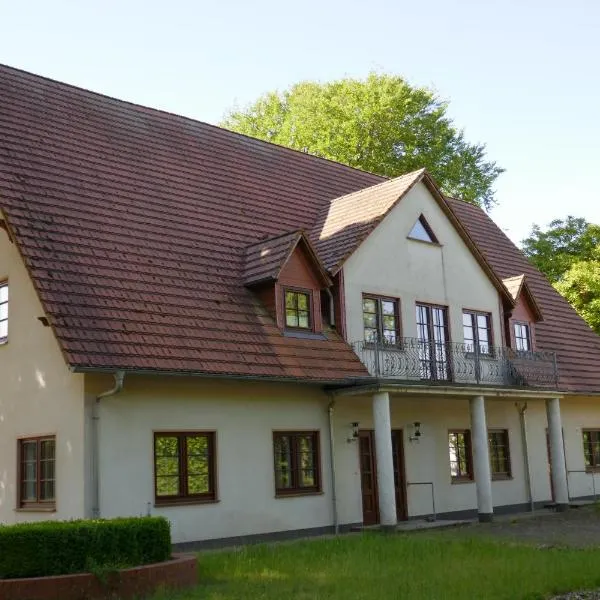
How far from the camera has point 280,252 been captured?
1861 centimetres

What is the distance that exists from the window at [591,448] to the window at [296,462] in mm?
12042

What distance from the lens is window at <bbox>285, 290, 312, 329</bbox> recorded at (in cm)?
1869

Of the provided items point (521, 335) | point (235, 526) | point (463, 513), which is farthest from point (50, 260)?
point (521, 335)

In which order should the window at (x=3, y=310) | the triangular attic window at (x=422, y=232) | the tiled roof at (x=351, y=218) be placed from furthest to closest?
the triangular attic window at (x=422, y=232) → the tiled roof at (x=351, y=218) → the window at (x=3, y=310)

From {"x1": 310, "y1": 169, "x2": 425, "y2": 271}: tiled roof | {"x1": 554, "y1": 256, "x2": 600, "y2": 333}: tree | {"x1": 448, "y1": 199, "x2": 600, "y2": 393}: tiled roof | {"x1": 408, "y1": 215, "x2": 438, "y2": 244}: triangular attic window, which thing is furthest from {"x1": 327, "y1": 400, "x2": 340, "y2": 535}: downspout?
{"x1": 554, "y1": 256, "x2": 600, "y2": 333}: tree

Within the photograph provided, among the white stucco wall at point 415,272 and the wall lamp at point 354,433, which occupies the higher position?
the white stucco wall at point 415,272

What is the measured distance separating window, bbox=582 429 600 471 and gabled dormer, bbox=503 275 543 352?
4.34m

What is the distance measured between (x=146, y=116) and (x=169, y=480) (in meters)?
10.3

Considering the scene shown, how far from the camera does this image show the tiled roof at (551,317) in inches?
1012

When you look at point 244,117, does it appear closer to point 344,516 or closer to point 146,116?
point 146,116

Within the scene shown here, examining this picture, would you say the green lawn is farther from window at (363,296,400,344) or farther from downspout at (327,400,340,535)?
window at (363,296,400,344)

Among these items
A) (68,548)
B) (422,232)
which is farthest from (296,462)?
(68,548)

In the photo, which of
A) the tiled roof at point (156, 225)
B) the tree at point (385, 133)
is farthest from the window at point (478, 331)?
the tree at point (385, 133)

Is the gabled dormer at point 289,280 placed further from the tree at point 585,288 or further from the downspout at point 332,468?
the tree at point 585,288
